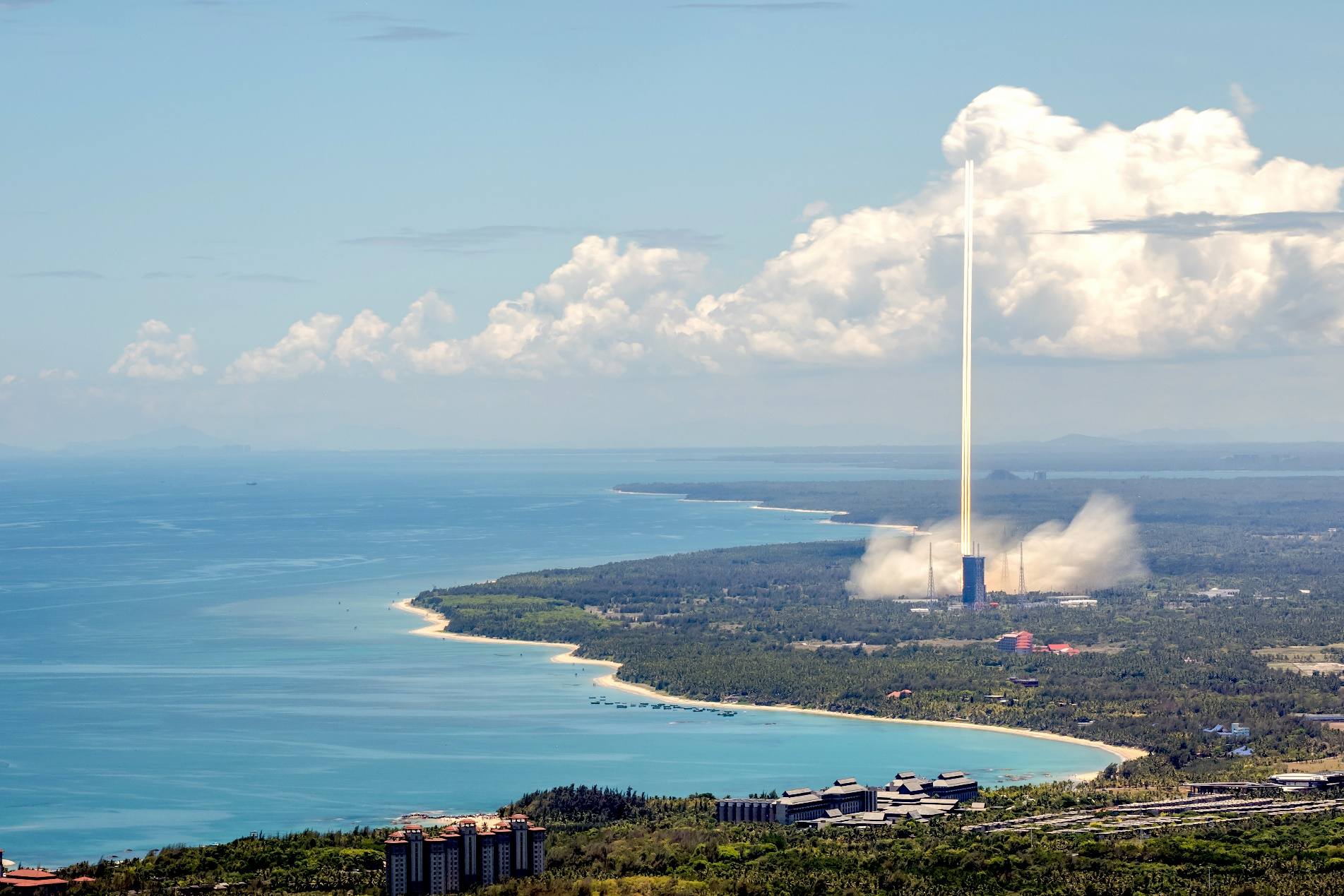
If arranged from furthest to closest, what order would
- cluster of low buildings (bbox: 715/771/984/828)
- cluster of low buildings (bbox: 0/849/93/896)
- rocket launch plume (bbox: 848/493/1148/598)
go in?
rocket launch plume (bbox: 848/493/1148/598) < cluster of low buildings (bbox: 715/771/984/828) < cluster of low buildings (bbox: 0/849/93/896)

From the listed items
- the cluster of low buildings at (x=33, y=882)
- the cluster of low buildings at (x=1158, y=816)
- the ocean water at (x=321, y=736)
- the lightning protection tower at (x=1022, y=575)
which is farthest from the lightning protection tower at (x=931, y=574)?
the cluster of low buildings at (x=33, y=882)

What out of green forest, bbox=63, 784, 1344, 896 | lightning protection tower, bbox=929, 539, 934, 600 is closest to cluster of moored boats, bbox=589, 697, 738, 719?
green forest, bbox=63, 784, 1344, 896

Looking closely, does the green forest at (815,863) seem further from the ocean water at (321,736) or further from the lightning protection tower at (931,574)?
the lightning protection tower at (931,574)

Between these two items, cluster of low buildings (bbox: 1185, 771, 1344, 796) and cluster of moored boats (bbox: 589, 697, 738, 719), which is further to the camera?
cluster of moored boats (bbox: 589, 697, 738, 719)

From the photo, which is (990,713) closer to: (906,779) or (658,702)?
(658,702)

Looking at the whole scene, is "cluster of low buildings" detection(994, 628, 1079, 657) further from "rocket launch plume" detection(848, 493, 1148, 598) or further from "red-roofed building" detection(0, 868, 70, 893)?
"red-roofed building" detection(0, 868, 70, 893)

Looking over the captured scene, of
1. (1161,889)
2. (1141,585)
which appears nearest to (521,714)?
(1161,889)

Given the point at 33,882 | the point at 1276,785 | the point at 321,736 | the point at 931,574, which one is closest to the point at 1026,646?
the point at 931,574
